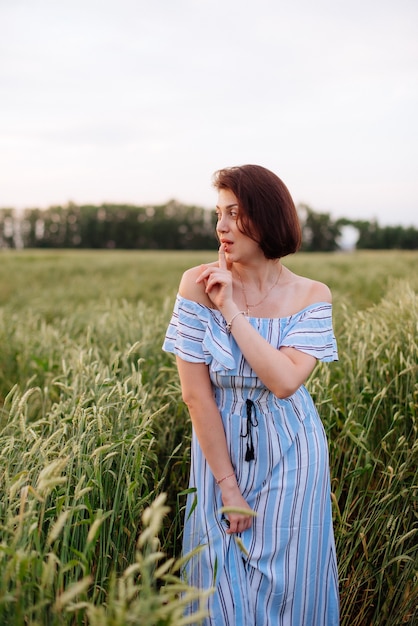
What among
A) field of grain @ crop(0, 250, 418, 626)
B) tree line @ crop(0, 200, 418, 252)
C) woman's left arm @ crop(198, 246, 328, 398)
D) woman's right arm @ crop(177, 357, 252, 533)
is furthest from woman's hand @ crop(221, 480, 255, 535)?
tree line @ crop(0, 200, 418, 252)

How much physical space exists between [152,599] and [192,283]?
3.27 feet

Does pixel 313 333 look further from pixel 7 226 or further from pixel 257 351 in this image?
pixel 7 226

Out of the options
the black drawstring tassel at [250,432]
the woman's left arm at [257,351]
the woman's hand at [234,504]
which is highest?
the woman's left arm at [257,351]

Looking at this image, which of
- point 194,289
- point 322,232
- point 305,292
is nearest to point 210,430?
point 194,289

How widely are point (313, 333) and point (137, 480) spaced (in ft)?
2.55

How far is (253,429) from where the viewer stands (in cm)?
179

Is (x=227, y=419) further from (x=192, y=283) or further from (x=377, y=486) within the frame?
(x=377, y=486)

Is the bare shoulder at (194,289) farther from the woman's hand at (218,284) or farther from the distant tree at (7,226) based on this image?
the distant tree at (7,226)

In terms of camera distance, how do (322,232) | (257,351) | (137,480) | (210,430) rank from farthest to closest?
(322,232)
(137,480)
(210,430)
(257,351)

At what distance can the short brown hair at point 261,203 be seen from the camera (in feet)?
5.66

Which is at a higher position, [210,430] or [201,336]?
[201,336]

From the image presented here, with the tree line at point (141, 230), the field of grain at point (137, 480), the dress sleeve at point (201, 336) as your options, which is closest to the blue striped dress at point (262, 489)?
the dress sleeve at point (201, 336)

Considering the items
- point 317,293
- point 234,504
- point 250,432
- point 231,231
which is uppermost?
point 231,231

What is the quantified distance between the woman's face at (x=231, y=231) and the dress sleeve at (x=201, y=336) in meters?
→ 0.21
